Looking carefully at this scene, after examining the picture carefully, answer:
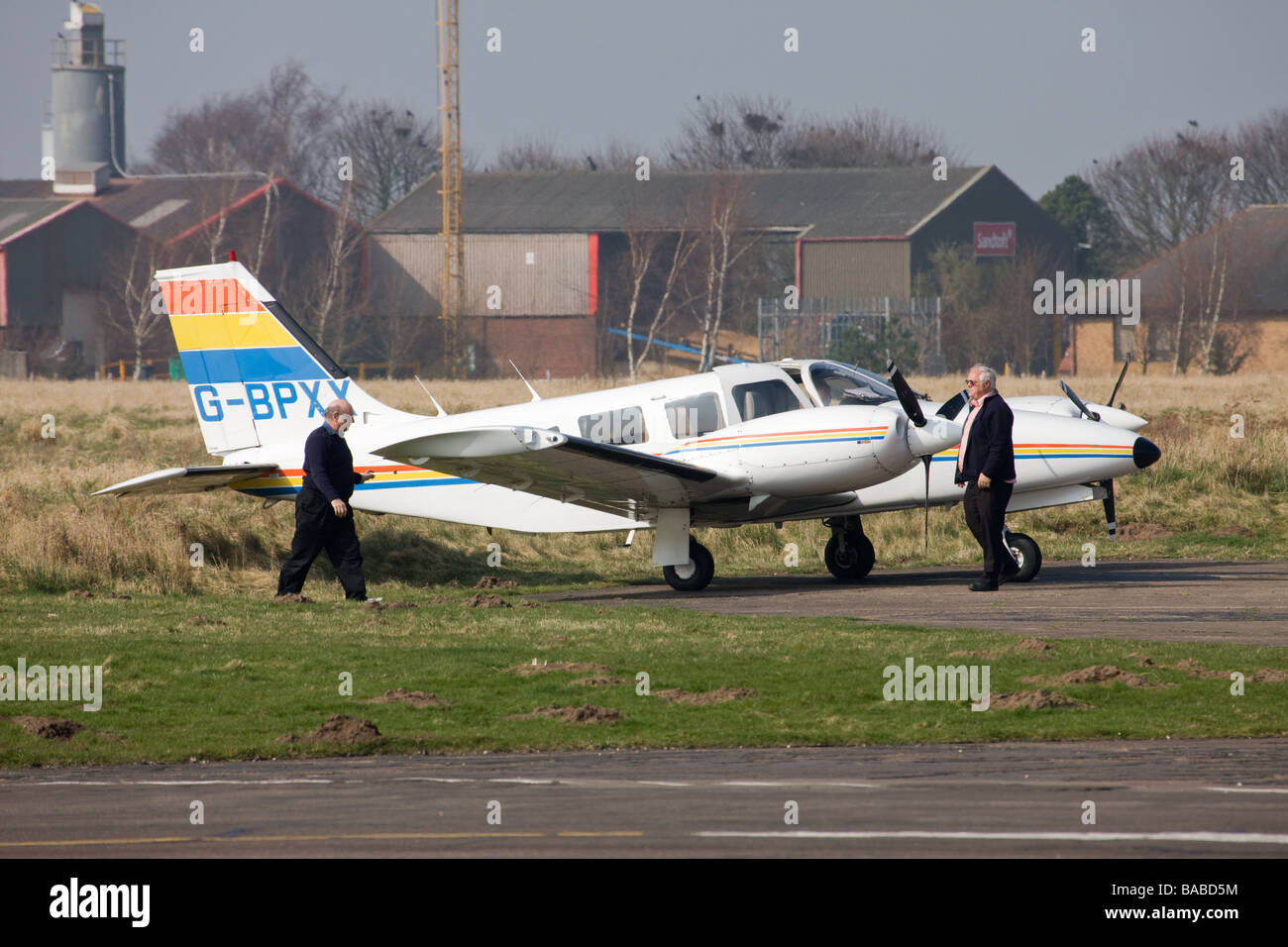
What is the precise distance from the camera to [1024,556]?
631 inches

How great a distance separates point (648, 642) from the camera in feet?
38.3

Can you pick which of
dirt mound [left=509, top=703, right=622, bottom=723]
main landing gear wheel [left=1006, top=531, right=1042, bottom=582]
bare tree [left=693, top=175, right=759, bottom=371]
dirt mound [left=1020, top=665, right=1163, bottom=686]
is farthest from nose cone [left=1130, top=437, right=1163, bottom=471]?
bare tree [left=693, top=175, right=759, bottom=371]

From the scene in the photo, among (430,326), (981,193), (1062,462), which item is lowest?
(1062,462)

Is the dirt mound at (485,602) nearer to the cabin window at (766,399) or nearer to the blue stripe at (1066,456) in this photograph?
the cabin window at (766,399)

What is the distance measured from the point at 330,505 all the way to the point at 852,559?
20.6 ft

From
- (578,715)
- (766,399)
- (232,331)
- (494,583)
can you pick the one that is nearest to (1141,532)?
(766,399)

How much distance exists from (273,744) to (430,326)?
218 ft

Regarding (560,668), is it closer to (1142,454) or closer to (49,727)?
(49,727)

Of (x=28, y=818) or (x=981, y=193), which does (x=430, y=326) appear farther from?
(x=28, y=818)

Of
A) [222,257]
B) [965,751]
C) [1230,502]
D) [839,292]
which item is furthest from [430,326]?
[965,751]

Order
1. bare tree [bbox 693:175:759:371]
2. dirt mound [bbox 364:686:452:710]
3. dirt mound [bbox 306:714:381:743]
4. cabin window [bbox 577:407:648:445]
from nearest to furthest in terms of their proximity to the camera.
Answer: dirt mound [bbox 306:714:381:743]
dirt mound [bbox 364:686:452:710]
cabin window [bbox 577:407:648:445]
bare tree [bbox 693:175:759:371]

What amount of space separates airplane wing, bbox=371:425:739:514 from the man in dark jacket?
70 centimetres

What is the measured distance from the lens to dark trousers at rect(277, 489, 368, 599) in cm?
1381

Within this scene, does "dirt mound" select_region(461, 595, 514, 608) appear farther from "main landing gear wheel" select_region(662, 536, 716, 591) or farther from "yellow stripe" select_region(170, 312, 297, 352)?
"yellow stripe" select_region(170, 312, 297, 352)
